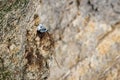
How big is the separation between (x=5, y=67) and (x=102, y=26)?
12.1ft

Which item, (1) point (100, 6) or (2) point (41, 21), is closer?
(1) point (100, 6)

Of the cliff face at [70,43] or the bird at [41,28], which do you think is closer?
the cliff face at [70,43]

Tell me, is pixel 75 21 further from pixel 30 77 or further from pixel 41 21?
pixel 30 77

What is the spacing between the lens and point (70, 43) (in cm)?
909

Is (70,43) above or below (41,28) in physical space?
below

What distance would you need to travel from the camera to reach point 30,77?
9.62 meters

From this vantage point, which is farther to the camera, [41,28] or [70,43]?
[41,28]

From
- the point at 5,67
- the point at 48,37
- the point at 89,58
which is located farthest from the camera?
the point at 5,67

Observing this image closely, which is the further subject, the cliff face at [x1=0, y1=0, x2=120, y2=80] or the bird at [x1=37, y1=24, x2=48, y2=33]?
the bird at [x1=37, y1=24, x2=48, y2=33]

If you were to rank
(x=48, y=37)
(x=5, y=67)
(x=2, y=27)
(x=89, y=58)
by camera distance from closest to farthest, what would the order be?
(x=89, y=58)
(x=48, y=37)
(x=5, y=67)
(x=2, y=27)

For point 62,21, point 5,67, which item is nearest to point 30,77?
point 5,67

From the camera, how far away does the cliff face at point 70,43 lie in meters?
8.73

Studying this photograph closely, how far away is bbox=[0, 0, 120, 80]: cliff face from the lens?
8.73 metres

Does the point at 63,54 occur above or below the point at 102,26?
below
